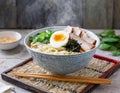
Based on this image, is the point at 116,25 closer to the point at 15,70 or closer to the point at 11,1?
the point at 11,1

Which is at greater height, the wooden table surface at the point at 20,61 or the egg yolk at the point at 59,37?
the egg yolk at the point at 59,37

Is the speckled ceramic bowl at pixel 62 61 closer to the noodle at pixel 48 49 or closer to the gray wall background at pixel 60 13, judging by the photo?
the noodle at pixel 48 49

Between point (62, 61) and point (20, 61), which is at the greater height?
point (62, 61)

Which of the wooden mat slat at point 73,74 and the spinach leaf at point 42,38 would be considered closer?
the wooden mat slat at point 73,74

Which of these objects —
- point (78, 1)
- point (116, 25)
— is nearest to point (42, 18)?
point (78, 1)

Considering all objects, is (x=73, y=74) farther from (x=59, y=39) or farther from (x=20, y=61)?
(x=20, y=61)

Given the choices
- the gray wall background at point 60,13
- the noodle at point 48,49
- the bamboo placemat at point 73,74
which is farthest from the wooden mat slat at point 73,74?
the gray wall background at point 60,13

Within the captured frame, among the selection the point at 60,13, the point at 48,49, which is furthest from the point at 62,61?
the point at 60,13
